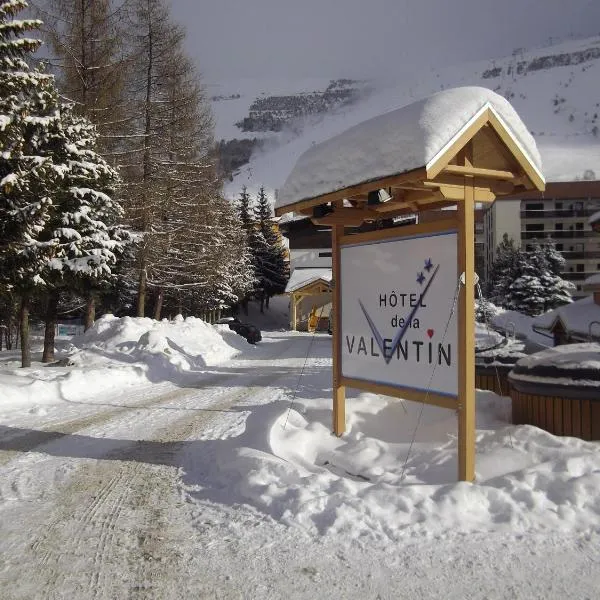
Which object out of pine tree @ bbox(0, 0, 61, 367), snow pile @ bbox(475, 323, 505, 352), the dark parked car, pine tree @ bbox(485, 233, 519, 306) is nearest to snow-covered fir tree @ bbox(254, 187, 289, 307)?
pine tree @ bbox(485, 233, 519, 306)

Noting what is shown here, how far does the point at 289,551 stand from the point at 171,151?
19835mm

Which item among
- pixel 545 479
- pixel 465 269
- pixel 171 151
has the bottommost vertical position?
pixel 545 479

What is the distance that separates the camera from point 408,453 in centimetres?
552

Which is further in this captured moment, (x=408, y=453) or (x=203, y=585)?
(x=408, y=453)

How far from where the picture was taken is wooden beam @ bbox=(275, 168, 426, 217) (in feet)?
15.7

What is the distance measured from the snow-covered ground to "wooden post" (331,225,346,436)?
8.0 inches

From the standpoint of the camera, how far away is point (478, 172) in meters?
5.06

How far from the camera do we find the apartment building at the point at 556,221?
73.1 metres

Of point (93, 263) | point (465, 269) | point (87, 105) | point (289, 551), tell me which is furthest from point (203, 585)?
point (87, 105)

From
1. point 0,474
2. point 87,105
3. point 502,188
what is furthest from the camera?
point 87,105

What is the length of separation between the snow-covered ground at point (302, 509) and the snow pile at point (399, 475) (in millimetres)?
16

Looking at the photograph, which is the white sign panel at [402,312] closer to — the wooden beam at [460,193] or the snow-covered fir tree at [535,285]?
the wooden beam at [460,193]

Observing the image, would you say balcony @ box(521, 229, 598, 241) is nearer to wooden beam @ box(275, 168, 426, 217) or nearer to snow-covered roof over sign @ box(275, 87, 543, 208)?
wooden beam @ box(275, 168, 426, 217)

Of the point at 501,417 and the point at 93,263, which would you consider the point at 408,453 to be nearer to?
the point at 501,417
